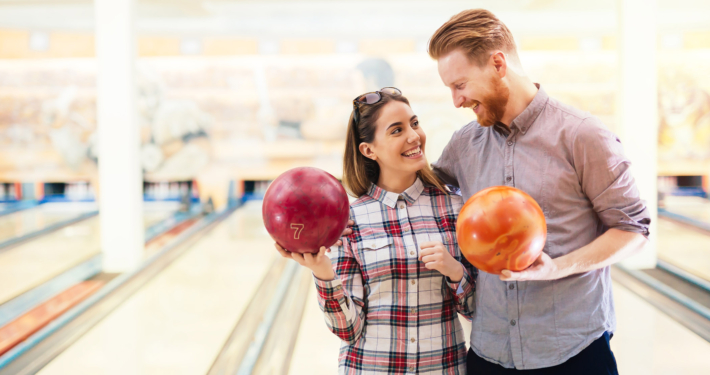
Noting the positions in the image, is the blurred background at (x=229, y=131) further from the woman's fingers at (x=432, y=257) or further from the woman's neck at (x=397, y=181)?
the woman's fingers at (x=432, y=257)

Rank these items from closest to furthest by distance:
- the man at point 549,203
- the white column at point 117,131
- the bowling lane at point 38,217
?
the man at point 549,203, the white column at point 117,131, the bowling lane at point 38,217

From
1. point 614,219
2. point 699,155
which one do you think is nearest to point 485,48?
point 614,219

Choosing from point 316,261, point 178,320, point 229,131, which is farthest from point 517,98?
point 229,131

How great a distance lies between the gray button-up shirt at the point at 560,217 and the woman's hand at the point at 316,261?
0.38 meters

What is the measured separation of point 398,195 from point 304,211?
13.1 inches

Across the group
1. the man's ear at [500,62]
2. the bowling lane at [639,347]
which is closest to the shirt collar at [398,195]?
the man's ear at [500,62]

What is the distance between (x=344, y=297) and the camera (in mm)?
1113

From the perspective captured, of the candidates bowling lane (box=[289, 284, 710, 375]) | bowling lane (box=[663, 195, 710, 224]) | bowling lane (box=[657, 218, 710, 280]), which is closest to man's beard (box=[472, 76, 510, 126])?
bowling lane (box=[289, 284, 710, 375])

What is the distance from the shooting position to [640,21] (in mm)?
3625

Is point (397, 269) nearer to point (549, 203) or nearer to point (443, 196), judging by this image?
point (443, 196)

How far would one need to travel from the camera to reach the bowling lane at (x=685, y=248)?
3496 mm

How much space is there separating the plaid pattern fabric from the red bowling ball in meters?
0.14

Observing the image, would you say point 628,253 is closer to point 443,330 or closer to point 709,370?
point 443,330

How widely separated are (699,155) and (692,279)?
3.34 m
